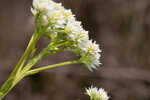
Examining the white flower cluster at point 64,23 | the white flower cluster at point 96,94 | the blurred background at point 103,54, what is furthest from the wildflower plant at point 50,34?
the blurred background at point 103,54

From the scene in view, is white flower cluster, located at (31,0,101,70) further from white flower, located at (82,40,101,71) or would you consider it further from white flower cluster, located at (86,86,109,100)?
white flower cluster, located at (86,86,109,100)

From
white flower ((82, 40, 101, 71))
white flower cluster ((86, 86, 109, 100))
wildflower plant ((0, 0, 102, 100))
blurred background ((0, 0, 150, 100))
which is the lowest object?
blurred background ((0, 0, 150, 100))

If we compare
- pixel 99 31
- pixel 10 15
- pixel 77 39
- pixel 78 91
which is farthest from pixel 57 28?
pixel 99 31

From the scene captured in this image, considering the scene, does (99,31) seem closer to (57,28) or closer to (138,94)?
(138,94)

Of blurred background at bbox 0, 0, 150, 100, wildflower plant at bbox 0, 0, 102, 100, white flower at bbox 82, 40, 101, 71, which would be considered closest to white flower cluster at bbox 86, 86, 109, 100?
white flower at bbox 82, 40, 101, 71

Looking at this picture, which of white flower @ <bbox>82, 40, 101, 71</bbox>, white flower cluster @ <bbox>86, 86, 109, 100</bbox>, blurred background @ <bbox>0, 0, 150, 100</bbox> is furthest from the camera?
blurred background @ <bbox>0, 0, 150, 100</bbox>

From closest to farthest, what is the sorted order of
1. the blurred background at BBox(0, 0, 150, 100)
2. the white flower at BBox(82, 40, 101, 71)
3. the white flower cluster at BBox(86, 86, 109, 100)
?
the white flower at BBox(82, 40, 101, 71) → the white flower cluster at BBox(86, 86, 109, 100) → the blurred background at BBox(0, 0, 150, 100)
